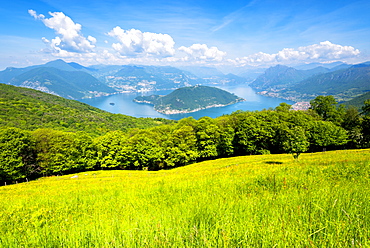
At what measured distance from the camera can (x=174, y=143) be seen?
6028 centimetres

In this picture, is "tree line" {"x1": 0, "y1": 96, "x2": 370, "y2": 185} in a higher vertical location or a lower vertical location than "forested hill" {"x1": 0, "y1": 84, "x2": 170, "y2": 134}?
lower

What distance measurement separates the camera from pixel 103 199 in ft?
17.7

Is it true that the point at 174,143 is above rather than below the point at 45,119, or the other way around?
below

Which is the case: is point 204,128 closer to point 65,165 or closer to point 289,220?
point 65,165

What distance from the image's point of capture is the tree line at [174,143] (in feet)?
172

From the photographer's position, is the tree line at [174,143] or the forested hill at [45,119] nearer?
the tree line at [174,143]

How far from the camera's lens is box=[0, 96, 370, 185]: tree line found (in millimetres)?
52344

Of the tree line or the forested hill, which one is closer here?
the tree line

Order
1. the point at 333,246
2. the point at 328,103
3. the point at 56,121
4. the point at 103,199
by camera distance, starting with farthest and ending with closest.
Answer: the point at 56,121
the point at 328,103
the point at 103,199
the point at 333,246

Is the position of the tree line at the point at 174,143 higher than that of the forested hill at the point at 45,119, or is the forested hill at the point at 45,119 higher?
the forested hill at the point at 45,119

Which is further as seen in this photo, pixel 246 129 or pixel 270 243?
pixel 246 129

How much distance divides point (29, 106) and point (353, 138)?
25093cm

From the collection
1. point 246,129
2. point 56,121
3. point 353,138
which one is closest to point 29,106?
point 56,121

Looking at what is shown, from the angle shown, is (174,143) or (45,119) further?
(45,119)
